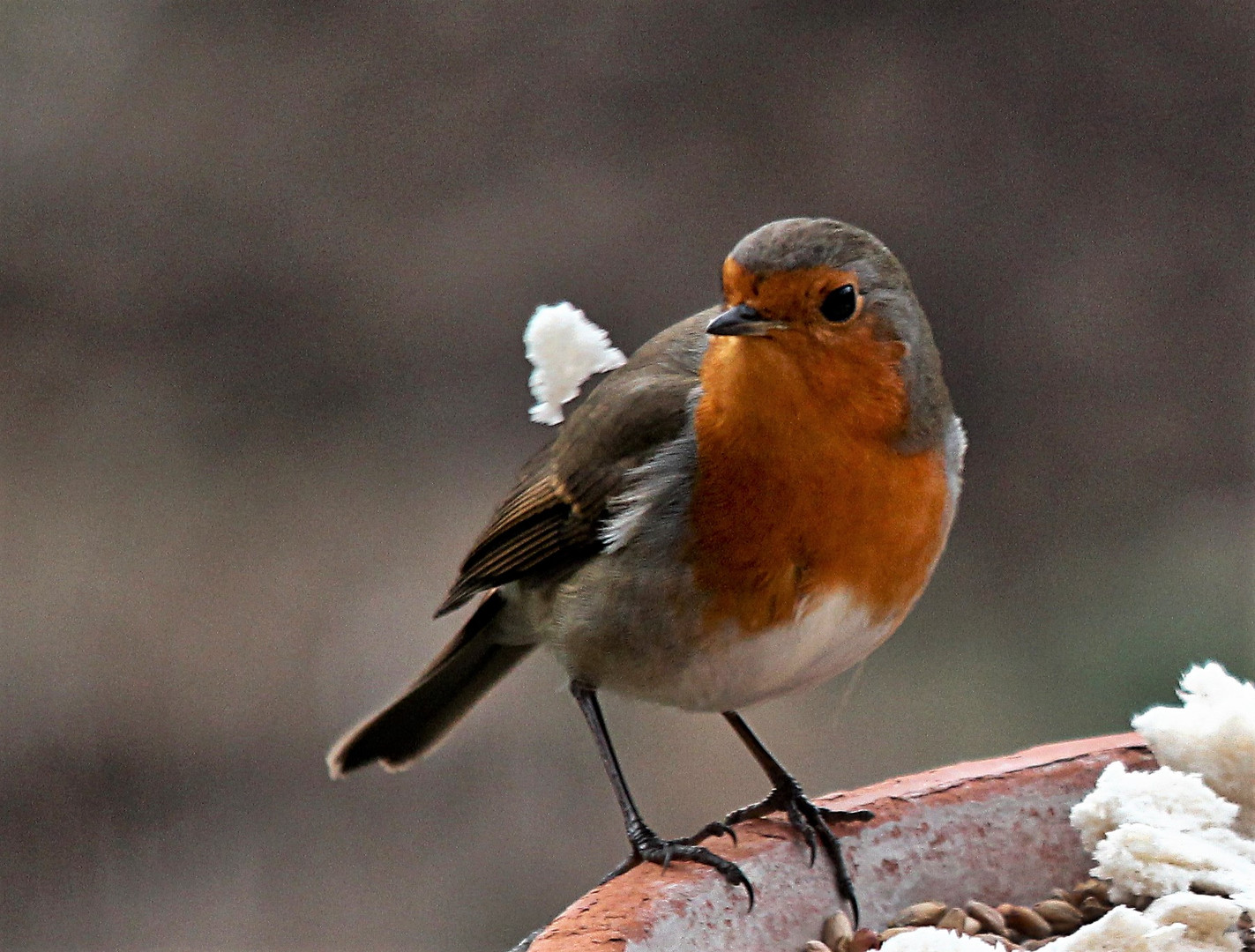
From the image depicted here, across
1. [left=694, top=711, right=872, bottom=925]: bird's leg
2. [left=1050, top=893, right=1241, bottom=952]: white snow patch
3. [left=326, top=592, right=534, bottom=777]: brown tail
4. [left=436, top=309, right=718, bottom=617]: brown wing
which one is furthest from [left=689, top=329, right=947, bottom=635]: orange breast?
[left=326, top=592, right=534, bottom=777]: brown tail

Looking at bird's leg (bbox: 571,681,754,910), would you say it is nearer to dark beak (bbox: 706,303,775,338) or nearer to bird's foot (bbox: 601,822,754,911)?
bird's foot (bbox: 601,822,754,911)

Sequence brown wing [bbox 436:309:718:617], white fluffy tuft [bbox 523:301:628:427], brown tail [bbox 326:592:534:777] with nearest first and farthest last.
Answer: white fluffy tuft [bbox 523:301:628:427] → brown wing [bbox 436:309:718:617] → brown tail [bbox 326:592:534:777]

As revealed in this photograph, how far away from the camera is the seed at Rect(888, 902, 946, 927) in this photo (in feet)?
6.84

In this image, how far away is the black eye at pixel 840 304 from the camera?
2236 mm

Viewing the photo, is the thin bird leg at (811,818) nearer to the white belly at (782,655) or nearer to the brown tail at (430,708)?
the white belly at (782,655)

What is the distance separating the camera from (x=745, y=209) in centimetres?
573

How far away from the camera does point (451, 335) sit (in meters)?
5.68

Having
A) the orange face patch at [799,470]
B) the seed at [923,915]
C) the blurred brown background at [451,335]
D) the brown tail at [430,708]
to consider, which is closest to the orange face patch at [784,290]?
the orange face patch at [799,470]

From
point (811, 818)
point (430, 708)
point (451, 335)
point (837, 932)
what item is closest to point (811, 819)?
point (811, 818)

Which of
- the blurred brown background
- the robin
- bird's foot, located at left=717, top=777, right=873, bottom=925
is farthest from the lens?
the blurred brown background

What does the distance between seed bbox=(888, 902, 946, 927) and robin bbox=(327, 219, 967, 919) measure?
0.21 feet

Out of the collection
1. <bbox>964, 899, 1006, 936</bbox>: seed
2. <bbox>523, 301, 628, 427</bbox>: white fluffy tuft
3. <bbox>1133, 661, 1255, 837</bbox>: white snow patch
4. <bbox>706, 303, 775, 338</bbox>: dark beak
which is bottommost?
<bbox>964, 899, 1006, 936</bbox>: seed

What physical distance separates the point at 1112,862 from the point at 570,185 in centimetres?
403

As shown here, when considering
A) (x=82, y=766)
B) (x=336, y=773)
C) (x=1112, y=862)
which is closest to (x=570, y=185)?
(x=82, y=766)
